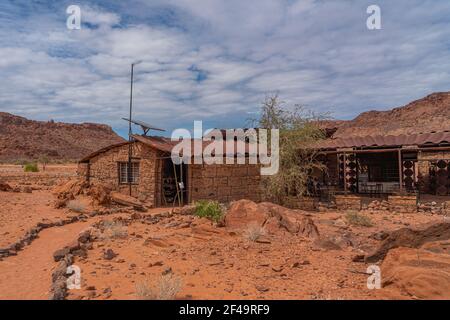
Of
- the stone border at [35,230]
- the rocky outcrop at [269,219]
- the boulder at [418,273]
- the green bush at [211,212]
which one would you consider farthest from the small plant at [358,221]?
the stone border at [35,230]

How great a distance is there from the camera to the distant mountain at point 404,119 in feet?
150

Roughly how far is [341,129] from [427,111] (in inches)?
498

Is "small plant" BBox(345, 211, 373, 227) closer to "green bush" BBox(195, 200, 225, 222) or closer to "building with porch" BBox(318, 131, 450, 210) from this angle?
"green bush" BBox(195, 200, 225, 222)

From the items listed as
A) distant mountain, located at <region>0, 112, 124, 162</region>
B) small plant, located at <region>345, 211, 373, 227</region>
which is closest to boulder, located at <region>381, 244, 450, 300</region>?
small plant, located at <region>345, 211, 373, 227</region>

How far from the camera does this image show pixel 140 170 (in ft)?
53.8

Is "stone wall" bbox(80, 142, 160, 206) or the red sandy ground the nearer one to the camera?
the red sandy ground

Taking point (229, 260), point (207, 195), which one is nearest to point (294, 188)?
point (207, 195)

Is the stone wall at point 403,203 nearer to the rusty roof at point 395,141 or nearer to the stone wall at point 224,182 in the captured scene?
the rusty roof at point 395,141

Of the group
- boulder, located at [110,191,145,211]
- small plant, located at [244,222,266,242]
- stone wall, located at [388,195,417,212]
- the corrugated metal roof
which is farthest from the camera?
the corrugated metal roof

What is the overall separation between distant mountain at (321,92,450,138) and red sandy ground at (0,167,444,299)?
4271cm

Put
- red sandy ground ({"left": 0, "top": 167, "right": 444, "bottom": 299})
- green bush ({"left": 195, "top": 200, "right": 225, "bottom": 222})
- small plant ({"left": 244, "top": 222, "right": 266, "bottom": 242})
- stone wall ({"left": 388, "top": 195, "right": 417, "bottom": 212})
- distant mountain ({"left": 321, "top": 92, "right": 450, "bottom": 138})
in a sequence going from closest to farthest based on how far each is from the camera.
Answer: red sandy ground ({"left": 0, "top": 167, "right": 444, "bottom": 299}) → small plant ({"left": 244, "top": 222, "right": 266, "bottom": 242}) → green bush ({"left": 195, "top": 200, "right": 225, "bottom": 222}) → stone wall ({"left": 388, "top": 195, "right": 417, "bottom": 212}) → distant mountain ({"left": 321, "top": 92, "right": 450, "bottom": 138})

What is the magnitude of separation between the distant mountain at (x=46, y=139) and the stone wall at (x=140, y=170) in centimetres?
4371

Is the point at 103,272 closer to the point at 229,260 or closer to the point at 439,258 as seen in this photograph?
the point at 229,260

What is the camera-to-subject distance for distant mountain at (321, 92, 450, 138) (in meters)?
45.8
